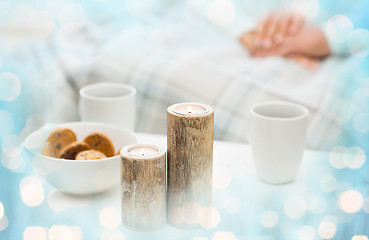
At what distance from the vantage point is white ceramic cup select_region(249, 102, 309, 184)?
2.38 feet

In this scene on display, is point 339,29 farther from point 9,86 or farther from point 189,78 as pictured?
point 9,86

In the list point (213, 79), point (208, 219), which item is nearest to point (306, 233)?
point (208, 219)

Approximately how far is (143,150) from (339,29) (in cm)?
107

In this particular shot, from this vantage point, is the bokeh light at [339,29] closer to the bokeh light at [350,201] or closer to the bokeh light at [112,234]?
the bokeh light at [350,201]

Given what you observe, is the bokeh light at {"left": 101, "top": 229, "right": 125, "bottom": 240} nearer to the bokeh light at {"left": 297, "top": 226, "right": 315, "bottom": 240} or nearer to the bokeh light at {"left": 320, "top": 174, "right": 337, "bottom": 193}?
the bokeh light at {"left": 297, "top": 226, "right": 315, "bottom": 240}

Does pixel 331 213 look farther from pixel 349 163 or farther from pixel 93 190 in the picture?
pixel 93 190

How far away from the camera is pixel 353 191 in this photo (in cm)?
81

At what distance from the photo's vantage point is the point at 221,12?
168 cm

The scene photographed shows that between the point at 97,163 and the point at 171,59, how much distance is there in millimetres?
788

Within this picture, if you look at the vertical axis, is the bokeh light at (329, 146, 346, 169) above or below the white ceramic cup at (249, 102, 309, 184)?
below

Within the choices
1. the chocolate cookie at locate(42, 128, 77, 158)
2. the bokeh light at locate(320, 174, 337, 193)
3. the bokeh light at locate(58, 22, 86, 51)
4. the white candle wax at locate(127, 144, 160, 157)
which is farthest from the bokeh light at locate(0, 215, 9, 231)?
the bokeh light at locate(58, 22, 86, 51)

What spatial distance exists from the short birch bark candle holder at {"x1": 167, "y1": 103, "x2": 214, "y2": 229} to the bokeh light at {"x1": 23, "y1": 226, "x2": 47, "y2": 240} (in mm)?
177

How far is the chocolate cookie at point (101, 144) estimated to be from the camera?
74cm

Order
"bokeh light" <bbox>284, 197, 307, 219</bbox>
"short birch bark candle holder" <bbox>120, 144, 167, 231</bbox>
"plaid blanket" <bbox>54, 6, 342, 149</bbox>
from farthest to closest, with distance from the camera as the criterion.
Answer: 1. "plaid blanket" <bbox>54, 6, 342, 149</bbox>
2. "bokeh light" <bbox>284, 197, 307, 219</bbox>
3. "short birch bark candle holder" <bbox>120, 144, 167, 231</bbox>
